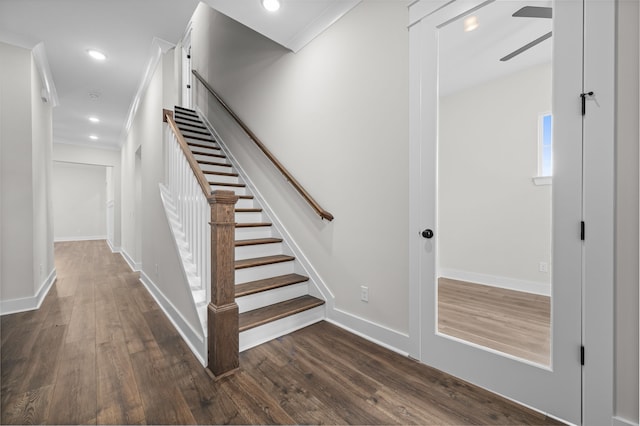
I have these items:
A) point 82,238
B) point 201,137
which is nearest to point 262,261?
point 201,137

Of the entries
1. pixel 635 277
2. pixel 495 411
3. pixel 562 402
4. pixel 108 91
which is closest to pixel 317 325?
pixel 495 411

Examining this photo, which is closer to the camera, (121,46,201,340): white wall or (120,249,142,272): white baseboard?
(121,46,201,340): white wall

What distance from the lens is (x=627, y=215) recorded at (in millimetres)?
1149

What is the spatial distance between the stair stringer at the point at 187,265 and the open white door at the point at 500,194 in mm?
1485

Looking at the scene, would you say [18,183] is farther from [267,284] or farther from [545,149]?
[545,149]

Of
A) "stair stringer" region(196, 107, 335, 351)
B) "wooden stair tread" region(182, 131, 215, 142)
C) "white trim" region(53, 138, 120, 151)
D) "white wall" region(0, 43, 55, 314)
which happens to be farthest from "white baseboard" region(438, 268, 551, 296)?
"white trim" region(53, 138, 120, 151)

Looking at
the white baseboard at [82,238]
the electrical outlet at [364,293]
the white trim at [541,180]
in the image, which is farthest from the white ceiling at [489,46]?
the white baseboard at [82,238]

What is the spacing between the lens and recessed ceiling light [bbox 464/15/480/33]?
173 cm

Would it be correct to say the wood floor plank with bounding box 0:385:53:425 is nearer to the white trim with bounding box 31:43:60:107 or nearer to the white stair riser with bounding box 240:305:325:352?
the white stair riser with bounding box 240:305:325:352

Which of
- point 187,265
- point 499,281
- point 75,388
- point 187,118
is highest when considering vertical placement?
point 187,118

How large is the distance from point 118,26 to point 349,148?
2.86 meters

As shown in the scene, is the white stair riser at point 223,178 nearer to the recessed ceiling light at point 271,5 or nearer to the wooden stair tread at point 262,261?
the wooden stair tread at point 262,261

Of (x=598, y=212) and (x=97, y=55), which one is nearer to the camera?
(x=598, y=212)

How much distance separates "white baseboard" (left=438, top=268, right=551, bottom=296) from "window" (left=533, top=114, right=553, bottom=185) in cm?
59
